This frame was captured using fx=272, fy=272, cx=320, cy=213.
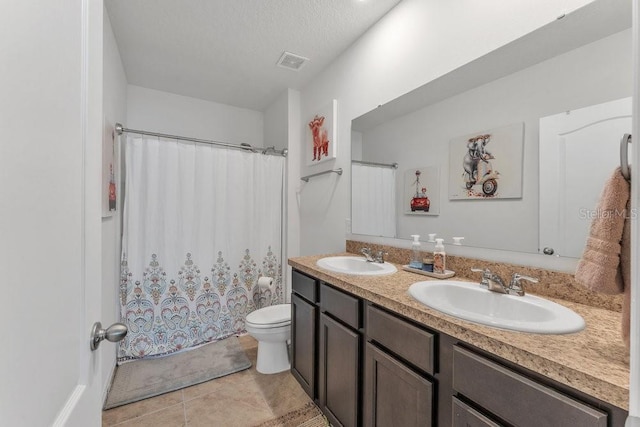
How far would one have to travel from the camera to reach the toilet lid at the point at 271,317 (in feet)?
6.43

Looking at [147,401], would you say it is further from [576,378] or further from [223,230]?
[576,378]

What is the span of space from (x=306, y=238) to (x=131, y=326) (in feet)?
5.29

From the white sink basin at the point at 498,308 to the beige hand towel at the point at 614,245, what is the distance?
0.59ft

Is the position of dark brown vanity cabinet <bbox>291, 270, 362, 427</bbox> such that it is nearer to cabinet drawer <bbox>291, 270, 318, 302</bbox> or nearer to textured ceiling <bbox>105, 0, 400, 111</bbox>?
cabinet drawer <bbox>291, 270, 318, 302</bbox>

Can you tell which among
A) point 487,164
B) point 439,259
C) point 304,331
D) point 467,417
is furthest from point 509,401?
point 304,331

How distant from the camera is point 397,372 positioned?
1016 mm

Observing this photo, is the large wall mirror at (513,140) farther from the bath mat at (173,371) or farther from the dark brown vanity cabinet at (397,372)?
the bath mat at (173,371)

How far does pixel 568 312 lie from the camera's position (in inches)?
Result: 33.4

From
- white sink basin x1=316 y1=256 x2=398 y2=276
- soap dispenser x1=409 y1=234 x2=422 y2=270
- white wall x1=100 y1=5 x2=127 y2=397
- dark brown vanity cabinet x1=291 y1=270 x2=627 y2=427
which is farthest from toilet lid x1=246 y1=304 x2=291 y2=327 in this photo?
soap dispenser x1=409 y1=234 x2=422 y2=270

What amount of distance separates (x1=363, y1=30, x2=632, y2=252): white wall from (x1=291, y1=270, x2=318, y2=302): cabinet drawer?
624mm

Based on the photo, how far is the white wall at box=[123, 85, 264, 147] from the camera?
2.73 m

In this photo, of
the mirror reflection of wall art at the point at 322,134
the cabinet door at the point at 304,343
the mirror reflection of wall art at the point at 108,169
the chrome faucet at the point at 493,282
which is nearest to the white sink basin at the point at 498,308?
the chrome faucet at the point at 493,282

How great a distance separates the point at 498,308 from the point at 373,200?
3.38 ft

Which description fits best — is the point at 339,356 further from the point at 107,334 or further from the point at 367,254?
the point at 107,334
